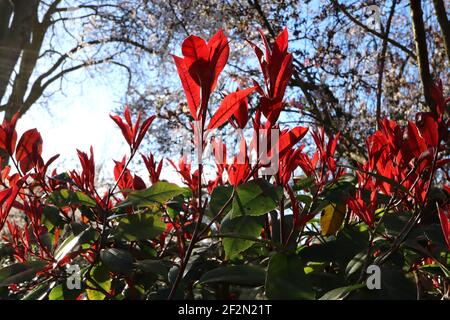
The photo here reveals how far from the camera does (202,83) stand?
531 millimetres

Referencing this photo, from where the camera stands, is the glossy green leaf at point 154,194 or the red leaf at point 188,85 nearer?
the red leaf at point 188,85

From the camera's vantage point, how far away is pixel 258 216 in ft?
2.26

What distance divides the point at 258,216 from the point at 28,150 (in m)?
0.44

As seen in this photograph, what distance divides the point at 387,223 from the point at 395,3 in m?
3.32

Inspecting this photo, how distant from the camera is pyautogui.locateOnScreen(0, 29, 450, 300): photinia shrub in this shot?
57 cm

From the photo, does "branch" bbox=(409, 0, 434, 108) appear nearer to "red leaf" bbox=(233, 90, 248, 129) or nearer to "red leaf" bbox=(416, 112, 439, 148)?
"red leaf" bbox=(416, 112, 439, 148)

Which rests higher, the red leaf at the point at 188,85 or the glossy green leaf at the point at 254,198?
the red leaf at the point at 188,85

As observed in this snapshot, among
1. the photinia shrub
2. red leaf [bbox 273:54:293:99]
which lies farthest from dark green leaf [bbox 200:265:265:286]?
red leaf [bbox 273:54:293:99]

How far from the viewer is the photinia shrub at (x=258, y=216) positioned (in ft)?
1.87

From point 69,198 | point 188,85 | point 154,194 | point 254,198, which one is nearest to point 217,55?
point 188,85

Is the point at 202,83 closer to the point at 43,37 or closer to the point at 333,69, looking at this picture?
the point at 333,69

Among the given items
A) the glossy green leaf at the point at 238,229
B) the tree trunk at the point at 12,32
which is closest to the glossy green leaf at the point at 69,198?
the glossy green leaf at the point at 238,229

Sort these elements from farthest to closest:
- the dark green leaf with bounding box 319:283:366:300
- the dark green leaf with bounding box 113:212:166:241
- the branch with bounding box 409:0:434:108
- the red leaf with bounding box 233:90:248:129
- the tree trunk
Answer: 1. the tree trunk
2. the branch with bounding box 409:0:434:108
3. the dark green leaf with bounding box 113:212:166:241
4. the red leaf with bounding box 233:90:248:129
5. the dark green leaf with bounding box 319:283:366:300

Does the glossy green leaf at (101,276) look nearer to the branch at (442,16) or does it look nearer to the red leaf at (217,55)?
the red leaf at (217,55)
